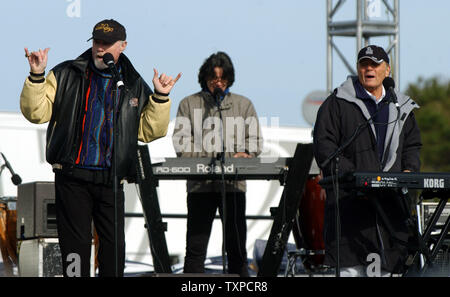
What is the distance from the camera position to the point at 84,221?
18.6ft

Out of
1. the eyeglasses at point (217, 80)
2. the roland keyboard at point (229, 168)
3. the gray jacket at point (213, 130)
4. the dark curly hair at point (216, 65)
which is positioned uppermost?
the dark curly hair at point (216, 65)

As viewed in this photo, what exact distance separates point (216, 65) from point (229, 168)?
3.40 ft

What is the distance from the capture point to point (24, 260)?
25.4ft

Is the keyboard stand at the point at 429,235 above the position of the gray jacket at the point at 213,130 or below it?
below

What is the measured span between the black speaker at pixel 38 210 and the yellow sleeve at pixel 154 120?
197 centimetres

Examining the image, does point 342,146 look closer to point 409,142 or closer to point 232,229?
point 409,142

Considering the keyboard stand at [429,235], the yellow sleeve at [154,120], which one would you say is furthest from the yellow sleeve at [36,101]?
the keyboard stand at [429,235]

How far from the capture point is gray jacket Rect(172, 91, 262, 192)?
7574 mm

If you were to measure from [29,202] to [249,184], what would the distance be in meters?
4.25

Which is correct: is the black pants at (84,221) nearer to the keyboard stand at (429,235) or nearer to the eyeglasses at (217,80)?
the keyboard stand at (429,235)

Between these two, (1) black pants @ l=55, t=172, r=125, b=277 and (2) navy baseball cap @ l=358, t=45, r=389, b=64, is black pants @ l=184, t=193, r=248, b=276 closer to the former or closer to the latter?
(1) black pants @ l=55, t=172, r=125, b=277

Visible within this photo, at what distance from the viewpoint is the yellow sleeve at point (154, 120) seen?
577 centimetres
